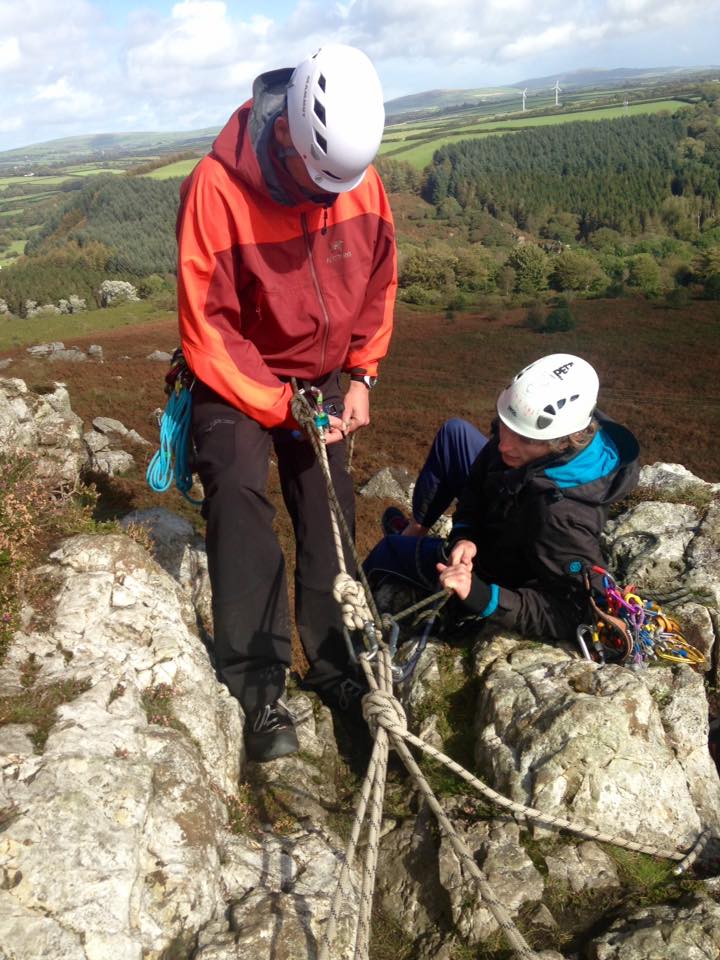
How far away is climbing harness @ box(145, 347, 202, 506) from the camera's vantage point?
15.1 ft

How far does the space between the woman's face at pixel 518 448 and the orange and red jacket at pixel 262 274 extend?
4.12ft

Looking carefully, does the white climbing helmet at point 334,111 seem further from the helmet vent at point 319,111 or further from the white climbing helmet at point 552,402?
the white climbing helmet at point 552,402

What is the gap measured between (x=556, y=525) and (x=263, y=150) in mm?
2767

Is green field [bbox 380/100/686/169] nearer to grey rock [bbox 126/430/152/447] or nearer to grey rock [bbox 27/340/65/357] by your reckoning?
grey rock [bbox 27/340/65/357]

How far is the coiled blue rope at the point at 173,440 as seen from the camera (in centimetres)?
459

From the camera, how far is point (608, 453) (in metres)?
4.32

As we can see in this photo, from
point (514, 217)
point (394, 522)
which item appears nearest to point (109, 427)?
point (394, 522)

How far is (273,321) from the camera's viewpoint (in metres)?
4.26

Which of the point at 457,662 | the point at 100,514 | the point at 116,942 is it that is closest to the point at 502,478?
the point at 457,662

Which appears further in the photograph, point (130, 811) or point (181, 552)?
point (181, 552)

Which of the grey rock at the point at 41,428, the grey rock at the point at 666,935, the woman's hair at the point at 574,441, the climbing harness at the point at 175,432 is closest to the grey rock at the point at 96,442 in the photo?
the grey rock at the point at 41,428

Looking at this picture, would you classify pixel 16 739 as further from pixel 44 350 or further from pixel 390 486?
pixel 44 350

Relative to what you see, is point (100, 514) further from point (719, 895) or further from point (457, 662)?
point (719, 895)

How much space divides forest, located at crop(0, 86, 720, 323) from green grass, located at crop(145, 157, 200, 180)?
288 centimetres
